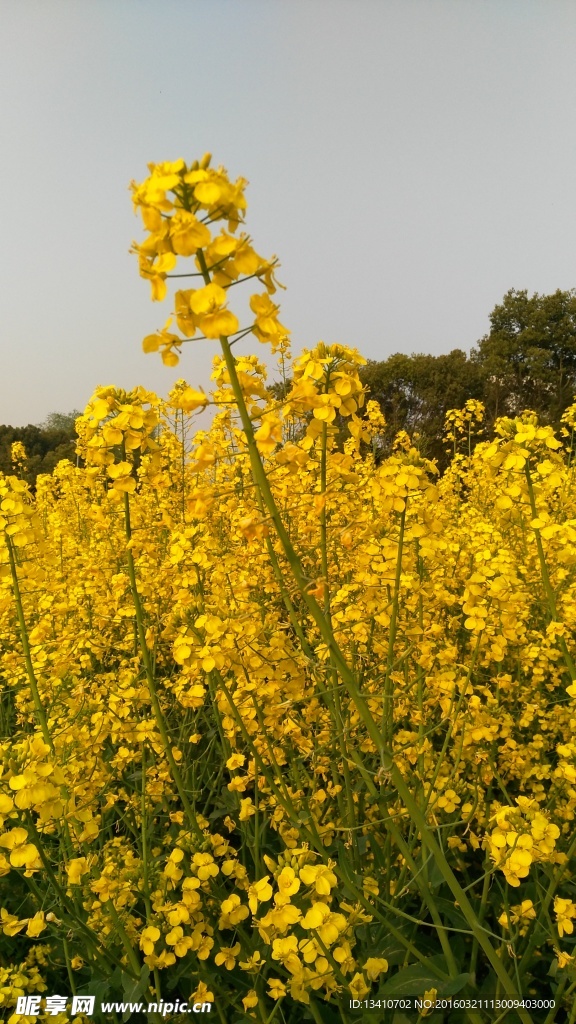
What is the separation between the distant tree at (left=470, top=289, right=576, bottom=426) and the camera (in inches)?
977

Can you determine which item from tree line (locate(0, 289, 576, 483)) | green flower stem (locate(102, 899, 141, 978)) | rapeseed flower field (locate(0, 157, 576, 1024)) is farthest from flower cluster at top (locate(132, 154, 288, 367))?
tree line (locate(0, 289, 576, 483))

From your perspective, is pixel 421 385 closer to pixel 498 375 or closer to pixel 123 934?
pixel 498 375

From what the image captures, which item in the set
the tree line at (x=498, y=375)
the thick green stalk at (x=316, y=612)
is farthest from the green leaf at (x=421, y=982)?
the tree line at (x=498, y=375)

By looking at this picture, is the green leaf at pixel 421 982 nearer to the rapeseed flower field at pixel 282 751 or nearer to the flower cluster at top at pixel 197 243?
the rapeseed flower field at pixel 282 751

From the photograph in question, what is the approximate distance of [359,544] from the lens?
2.88 m

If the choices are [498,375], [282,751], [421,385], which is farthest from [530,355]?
[282,751]

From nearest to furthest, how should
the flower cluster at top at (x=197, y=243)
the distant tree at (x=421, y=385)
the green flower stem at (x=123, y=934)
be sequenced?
1. the flower cluster at top at (x=197, y=243)
2. the green flower stem at (x=123, y=934)
3. the distant tree at (x=421, y=385)

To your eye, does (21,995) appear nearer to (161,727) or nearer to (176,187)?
(161,727)

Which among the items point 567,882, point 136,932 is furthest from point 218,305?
point 567,882

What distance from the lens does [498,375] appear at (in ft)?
82.5

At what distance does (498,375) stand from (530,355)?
1679mm

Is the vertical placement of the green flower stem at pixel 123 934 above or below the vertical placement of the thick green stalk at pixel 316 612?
below

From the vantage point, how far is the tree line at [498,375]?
959 inches

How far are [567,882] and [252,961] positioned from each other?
1458 millimetres
